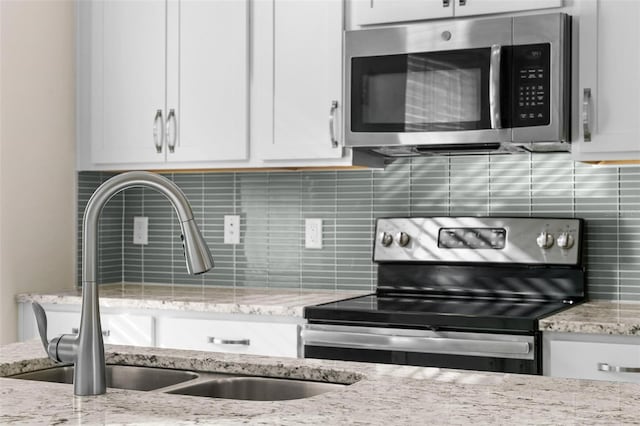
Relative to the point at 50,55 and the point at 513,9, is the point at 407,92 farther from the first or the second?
the point at 50,55

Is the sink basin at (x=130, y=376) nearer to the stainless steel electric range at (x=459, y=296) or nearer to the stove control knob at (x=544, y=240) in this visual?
the stainless steel electric range at (x=459, y=296)

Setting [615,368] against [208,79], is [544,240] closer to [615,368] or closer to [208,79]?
[615,368]

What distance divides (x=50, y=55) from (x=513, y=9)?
77.6 inches

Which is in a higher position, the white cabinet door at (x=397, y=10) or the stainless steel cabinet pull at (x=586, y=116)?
the white cabinet door at (x=397, y=10)

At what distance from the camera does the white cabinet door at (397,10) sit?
10.1 ft

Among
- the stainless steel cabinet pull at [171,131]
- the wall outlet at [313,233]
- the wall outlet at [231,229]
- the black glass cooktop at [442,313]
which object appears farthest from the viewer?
the wall outlet at [231,229]

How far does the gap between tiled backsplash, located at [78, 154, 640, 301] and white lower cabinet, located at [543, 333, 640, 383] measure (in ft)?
2.11

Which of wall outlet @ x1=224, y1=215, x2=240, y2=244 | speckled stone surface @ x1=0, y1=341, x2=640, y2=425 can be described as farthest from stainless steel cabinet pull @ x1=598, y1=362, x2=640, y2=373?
wall outlet @ x1=224, y1=215, x2=240, y2=244

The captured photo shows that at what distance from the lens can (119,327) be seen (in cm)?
339

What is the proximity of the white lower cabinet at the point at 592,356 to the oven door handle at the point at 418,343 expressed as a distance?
0.09 metres

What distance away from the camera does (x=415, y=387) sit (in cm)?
157

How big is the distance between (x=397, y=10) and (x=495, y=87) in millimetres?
501

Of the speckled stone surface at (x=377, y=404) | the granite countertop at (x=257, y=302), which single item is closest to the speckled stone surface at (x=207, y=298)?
the granite countertop at (x=257, y=302)

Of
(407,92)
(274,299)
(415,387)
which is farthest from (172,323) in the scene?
(415,387)
